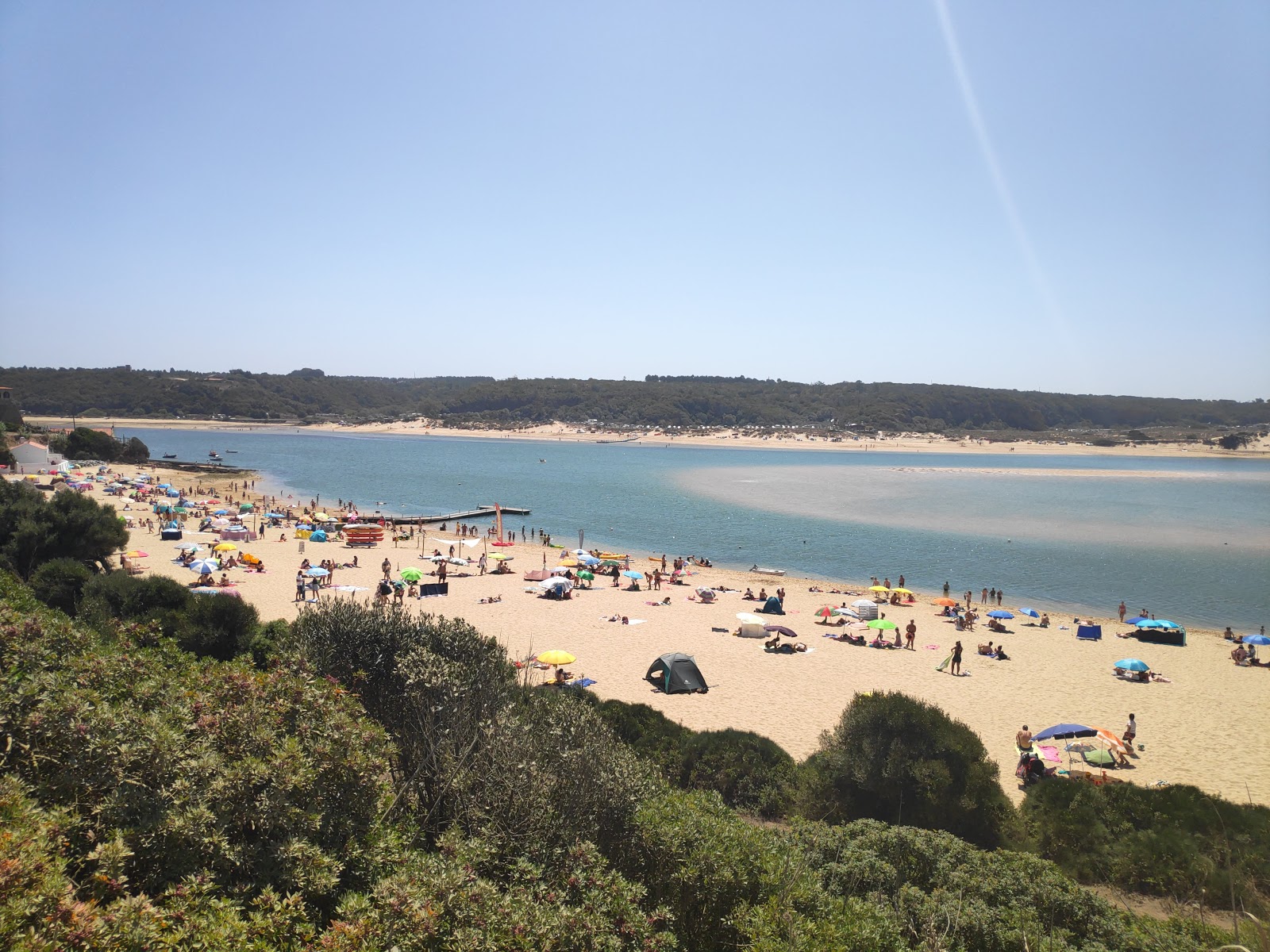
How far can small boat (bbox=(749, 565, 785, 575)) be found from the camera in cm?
3403

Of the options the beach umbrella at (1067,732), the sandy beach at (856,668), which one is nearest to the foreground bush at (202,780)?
the sandy beach at (856,668)

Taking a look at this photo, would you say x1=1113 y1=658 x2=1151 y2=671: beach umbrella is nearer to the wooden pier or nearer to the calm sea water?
the calm sea water

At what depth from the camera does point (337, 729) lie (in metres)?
5.56

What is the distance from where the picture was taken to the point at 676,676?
17.3 m

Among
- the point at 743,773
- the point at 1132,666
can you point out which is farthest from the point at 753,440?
the point at 743,773

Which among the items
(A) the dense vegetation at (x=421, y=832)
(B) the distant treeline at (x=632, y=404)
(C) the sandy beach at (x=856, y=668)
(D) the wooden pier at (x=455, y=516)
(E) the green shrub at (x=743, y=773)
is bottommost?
(D) the wooden pier at (x=455, y=516)

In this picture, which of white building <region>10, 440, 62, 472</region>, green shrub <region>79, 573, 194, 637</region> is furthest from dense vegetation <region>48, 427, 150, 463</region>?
green shrub <region>79, 573, 194, 637</region>

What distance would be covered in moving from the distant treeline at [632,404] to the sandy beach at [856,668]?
5037 inches

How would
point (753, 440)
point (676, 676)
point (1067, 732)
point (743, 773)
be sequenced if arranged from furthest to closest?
1. point (753, 440)
2. point (676, 676)
3. point (1067, 732)
4. point (743, 773)

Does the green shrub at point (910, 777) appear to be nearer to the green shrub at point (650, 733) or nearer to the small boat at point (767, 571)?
the green shrub at point (650, 733)

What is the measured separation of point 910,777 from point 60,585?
16.4 meters

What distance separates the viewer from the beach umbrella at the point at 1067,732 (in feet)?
47.4

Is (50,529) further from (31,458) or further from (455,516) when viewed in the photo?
(31,458)

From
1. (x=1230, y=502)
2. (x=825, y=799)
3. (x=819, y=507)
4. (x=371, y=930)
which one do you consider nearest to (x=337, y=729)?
(x=371, y=930)
